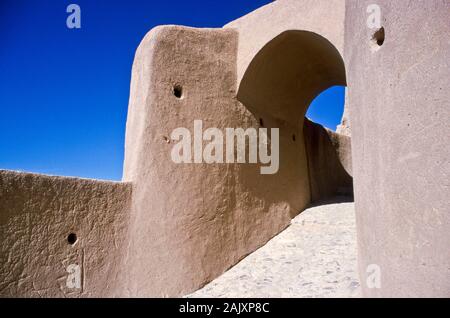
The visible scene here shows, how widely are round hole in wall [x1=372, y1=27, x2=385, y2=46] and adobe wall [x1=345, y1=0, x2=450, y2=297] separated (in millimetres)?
54

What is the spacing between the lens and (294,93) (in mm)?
7559

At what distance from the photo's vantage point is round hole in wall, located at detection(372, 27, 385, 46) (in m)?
3.04

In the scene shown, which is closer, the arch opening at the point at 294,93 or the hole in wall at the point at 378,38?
the hole in wall at the point at 378,38

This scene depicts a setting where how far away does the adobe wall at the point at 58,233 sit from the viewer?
4477 mm

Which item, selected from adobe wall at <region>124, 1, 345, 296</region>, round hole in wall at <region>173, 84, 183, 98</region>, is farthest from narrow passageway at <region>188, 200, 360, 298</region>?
round hole in wall at <region>173, 84, 183, 98</region>

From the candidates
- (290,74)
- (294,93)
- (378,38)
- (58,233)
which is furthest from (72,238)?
(294,93)

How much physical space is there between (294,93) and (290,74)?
1.96ft

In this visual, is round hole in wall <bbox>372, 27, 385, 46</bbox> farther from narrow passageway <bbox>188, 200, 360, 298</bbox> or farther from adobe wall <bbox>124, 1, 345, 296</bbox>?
narrow passageway <bbox>188, 200, 360, 298</bbox>

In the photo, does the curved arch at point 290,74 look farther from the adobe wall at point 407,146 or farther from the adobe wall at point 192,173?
the adobe wall at point 407,146

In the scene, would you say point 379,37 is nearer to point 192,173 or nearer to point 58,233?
point 192,173

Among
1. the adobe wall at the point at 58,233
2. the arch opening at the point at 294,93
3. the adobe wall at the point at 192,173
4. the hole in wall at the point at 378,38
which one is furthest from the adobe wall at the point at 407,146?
the adobe wall at the point at 58,233

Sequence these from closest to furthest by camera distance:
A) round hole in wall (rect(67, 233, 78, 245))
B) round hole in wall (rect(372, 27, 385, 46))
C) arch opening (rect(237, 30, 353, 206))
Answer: round hole in wall (rect(372, 27, 385, 46)) < round hole in wall (rect(67, 233, 78, 245)) < arch opening (rect(237, 30, 353, 206))
